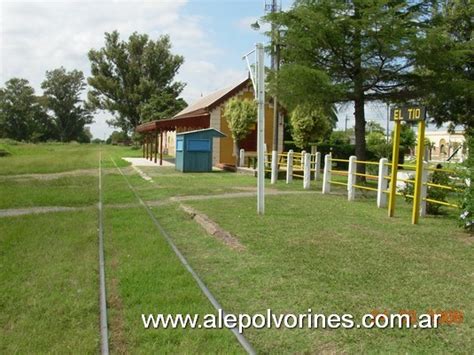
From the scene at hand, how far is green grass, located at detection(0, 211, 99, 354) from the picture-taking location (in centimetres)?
423

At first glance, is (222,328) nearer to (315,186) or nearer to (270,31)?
(315,186)

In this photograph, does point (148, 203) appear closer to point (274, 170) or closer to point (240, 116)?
point (274, 170)

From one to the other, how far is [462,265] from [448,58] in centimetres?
1026

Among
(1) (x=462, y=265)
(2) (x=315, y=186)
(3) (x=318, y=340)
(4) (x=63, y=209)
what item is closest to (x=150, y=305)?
(3) (x=318, y=340)

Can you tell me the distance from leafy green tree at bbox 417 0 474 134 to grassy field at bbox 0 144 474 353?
6.30 metres

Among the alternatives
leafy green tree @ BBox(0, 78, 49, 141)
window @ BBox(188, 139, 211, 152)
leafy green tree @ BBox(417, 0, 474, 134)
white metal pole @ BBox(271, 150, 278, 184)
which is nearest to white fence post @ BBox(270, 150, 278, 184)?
white metal pole @ BBox(271, 150, 278, 184)

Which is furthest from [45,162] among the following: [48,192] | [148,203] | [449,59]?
[449,59]

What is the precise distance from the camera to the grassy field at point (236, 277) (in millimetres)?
4242

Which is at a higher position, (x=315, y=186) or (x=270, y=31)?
(x=270, y=31)

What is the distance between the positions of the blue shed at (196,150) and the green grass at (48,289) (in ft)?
50.3

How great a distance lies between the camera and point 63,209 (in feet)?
37.5

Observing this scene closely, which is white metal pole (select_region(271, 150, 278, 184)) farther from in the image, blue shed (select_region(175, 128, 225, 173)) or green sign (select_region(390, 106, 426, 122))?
green sign (select_region(390, 106, 426, 122))

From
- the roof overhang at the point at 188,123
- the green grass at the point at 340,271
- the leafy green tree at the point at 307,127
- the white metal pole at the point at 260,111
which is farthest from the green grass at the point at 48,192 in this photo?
the leafy green tree at the point at 307,127

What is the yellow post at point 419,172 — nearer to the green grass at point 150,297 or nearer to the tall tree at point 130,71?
the green grass at point 150,297
